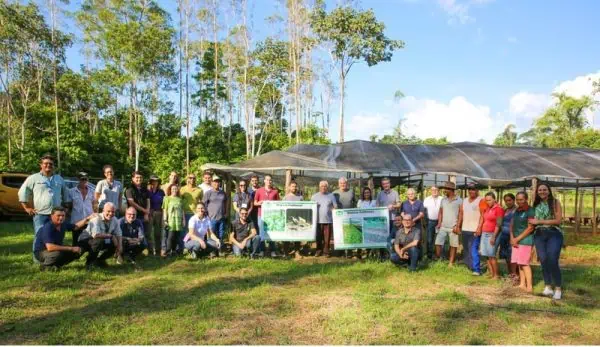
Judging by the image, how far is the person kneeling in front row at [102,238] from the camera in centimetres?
677

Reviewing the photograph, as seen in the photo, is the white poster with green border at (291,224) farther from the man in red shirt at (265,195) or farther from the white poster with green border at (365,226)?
the white poster with green border at (365,226)

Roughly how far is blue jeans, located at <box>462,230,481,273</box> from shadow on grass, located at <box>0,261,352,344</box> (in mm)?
2377

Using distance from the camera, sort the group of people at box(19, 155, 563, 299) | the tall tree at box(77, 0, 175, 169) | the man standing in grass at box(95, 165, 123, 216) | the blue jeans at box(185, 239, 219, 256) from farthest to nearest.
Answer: the tall tree at box(77, 0, 175, 169) → the blue jeans at box(185, 239, 219, 256) → the man standing in grass at box(95, 165, 123, 216) → the group of people at box(19, 155, 563, 299)

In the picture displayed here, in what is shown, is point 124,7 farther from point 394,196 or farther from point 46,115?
point 394,196

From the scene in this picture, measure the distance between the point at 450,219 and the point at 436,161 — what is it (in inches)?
128

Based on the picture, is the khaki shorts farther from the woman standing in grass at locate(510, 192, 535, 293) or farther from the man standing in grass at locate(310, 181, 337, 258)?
the man standing in grass at locate(310, 181, 337, 258)

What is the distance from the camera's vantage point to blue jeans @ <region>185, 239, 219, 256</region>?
775 centimetres

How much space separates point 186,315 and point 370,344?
6.30ft

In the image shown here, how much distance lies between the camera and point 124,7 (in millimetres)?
25609

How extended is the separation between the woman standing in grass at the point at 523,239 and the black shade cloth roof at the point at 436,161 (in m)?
3.51

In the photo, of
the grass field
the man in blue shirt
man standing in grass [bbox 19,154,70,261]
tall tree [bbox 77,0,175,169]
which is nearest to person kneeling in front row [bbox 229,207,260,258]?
the grass field

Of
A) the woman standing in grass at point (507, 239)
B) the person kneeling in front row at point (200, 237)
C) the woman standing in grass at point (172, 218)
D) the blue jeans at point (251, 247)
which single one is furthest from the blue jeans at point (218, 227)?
the woman standing in grass at point (507, 239)

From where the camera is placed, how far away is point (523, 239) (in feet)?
19.6

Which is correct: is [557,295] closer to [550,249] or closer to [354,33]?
[550,249]
